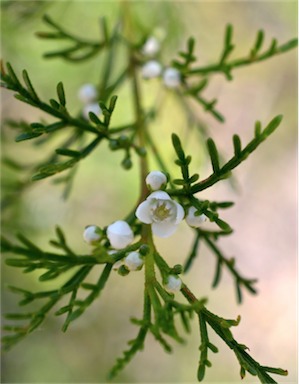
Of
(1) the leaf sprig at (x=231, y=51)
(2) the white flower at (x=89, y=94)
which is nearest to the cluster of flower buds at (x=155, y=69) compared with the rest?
(1) the leaf sprig at (x=231, y=51)

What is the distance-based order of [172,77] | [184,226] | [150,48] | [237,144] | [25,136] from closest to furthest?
[237,144], [25,136], [172,77], [150,48], [184,226]

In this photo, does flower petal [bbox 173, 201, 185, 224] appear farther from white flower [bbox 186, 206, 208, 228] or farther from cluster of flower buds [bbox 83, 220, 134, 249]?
cluster of flower buds [bbox 83, 220, 134, 249]

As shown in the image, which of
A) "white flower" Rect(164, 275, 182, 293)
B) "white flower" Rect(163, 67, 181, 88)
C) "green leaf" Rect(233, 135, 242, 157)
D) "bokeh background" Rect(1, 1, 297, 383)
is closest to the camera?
"green leaf" Rect(233, 135, 242, 157)

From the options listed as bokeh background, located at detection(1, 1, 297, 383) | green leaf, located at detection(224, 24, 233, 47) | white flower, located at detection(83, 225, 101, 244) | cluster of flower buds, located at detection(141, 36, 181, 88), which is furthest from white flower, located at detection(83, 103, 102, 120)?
bokeh background, located at detection(1, 1, 297, 383)

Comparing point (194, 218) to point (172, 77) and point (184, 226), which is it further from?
point (184, 226)

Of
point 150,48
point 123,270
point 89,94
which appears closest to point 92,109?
point 89,94

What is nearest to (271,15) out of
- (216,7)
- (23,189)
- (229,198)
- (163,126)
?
(216,7)
